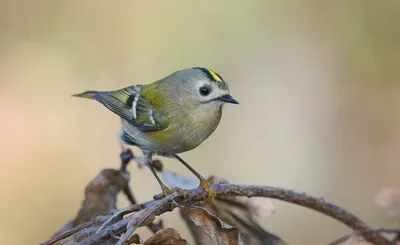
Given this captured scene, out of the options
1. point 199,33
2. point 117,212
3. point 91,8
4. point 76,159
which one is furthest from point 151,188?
point 117,212

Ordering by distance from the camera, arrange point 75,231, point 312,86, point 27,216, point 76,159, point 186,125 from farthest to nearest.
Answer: point 312,86 < point 76,159 < point 27,216 < point 186,125 < point 75,231

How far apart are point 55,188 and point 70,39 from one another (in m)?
1.04

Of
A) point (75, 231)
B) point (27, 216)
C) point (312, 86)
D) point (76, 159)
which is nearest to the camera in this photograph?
point (75, 231)

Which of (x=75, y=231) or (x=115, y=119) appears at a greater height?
(x=115, y=119)

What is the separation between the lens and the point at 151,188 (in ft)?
10.0

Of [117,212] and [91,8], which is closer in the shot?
[117,212]

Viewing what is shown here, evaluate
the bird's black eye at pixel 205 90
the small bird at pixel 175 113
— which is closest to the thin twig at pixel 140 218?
the small bird at pixel 175 113

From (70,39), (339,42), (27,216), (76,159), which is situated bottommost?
(27,216)

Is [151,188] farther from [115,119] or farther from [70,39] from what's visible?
[70,39]

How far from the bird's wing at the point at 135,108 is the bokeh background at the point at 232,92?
119 cm

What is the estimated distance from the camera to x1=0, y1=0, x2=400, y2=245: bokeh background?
121 inches

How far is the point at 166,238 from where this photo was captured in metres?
0.95

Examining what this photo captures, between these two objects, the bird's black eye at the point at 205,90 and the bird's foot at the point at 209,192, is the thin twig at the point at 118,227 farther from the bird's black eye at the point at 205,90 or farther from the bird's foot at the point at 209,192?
the bird's black eye at the point at 205,90

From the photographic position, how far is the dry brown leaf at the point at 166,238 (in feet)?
3.08
